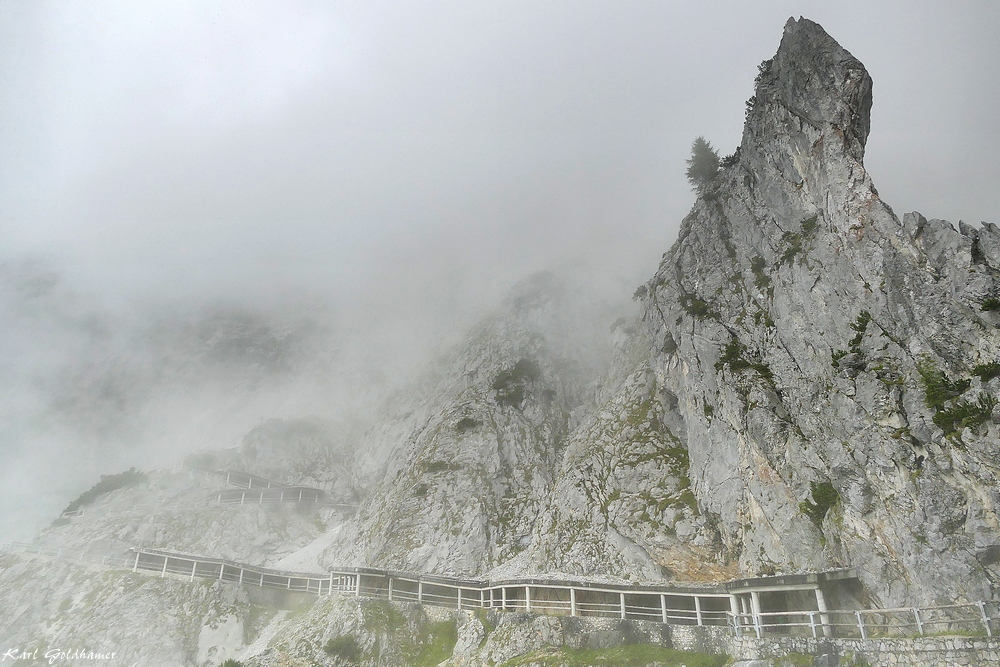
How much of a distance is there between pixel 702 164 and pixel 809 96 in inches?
1172

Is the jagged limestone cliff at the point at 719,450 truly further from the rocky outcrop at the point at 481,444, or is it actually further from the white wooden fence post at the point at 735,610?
the white wooden fence post at the point at 735,610

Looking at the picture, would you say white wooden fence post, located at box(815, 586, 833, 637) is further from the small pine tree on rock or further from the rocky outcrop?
the small pine tree on rock

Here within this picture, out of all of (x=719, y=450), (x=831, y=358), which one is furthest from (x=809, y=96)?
(x=719, y=450)

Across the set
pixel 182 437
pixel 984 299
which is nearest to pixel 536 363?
pixel 984 299

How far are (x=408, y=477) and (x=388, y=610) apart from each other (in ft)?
73.6

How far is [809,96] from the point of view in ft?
156

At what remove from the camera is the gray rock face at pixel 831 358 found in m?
26.6

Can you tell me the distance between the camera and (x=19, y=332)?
150750mm

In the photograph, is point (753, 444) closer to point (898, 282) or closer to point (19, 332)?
point (898, 282)

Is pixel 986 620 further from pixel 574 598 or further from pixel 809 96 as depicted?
pixel 809 96
